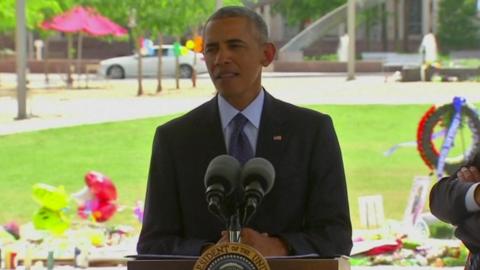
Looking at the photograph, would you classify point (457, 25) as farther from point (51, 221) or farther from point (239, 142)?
point (239, 142)

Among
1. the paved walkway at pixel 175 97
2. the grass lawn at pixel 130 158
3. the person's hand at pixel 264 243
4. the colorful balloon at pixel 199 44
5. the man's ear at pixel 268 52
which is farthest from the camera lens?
the paved walkway at pixel 175 97

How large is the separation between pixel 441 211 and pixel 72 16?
81.7 ft

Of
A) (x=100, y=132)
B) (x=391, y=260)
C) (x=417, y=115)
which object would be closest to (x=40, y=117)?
(x=100, y=132)

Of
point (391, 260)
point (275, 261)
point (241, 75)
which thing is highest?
point (241, 75)

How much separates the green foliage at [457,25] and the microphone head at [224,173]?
112 feet

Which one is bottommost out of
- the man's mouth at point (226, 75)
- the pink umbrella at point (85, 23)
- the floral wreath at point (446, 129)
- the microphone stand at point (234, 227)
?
the floral wreath at point (446, 129)

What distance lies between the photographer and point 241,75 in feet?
9.74

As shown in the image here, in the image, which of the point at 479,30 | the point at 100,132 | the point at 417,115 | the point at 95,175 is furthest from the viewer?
the point at 479,30

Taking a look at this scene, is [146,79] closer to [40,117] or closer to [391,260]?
[40,117]

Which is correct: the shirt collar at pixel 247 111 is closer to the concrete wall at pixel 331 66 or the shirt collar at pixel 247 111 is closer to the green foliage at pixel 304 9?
the green foliage at pixel 304 9

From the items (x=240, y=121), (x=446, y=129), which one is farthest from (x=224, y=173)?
(x=446, y=129)

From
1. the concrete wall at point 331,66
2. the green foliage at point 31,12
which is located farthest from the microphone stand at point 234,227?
the concrete wall at point 331,66

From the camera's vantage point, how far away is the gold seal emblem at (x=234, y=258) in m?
2.41

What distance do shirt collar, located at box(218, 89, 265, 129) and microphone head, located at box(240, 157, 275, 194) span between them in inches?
17.5
